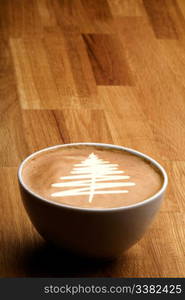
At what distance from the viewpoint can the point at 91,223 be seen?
2.46ft

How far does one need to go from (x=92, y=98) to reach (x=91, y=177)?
60 cm

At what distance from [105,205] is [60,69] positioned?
83cm

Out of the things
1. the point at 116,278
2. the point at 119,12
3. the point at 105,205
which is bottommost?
the point at 119,12

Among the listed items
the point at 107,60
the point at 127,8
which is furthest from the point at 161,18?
the point at 107,60

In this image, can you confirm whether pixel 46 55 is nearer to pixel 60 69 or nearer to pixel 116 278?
pixel 60 69

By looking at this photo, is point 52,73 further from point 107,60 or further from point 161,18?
point 161,18

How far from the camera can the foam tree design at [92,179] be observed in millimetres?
791

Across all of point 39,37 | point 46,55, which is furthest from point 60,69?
point 39,37

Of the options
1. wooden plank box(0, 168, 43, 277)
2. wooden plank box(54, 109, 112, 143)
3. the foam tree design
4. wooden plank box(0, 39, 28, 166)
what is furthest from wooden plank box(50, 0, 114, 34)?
the foam tree design

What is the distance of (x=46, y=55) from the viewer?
5.28 feet

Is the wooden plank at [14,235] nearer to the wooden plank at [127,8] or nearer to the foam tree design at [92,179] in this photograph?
the foam tree design at [92,179]

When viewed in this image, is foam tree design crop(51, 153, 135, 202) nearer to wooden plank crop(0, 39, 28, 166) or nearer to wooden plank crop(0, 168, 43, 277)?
wooden plank crop(0, 168, 43, 277)

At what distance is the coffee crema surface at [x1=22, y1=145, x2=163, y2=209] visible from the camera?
2.56 feet

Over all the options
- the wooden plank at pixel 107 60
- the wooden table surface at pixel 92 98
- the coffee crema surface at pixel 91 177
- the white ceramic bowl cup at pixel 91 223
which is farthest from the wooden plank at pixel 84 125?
the white ceramic bowl cup at pixel 91 223
